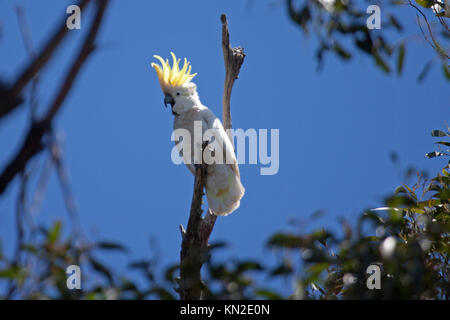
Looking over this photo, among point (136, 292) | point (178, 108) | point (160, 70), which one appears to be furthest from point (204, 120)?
point (136, 292)

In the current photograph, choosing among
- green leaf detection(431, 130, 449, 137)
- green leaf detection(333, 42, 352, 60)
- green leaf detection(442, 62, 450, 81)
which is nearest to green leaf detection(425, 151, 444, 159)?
green leaf detection(431, 130, 449, 137)

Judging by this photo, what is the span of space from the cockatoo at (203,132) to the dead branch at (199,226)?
213 mm

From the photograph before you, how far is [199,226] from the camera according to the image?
2830 mm

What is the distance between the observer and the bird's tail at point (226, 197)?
11.5 ft

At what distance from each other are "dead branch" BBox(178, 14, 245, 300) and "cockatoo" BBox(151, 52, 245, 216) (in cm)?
21

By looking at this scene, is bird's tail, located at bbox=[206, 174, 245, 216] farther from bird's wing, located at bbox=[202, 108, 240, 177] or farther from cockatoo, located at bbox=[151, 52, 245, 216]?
bird's wing, located at bbox=[202, 108, 240, 177]

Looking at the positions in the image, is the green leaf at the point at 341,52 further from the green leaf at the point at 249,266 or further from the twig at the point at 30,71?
the twig at the point at 30,71

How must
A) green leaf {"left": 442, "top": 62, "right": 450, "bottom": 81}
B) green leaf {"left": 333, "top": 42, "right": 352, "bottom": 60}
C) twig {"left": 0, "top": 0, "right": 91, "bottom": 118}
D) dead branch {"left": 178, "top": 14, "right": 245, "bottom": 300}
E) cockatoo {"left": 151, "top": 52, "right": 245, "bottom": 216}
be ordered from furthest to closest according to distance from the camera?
cockatoo {"left": 151, "top": 52, "right": 245, "bottom": 216}
green leaf {"left": 442, "top": 62, "right": 450, "bottom": 81}
green leaf {"left": 333, "top": 42, "right": 352, "bottom": 60}
dead branch {"left": 178, "top": 14, "right": 245, "bottom": 300}
twig {"left": 0, "top": 0, "right": 91, "bottom": 118}

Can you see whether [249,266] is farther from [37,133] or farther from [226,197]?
[226,197]

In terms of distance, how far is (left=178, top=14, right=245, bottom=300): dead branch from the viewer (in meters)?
1.48

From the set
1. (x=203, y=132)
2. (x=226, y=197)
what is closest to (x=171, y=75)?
(x=203, y=132)

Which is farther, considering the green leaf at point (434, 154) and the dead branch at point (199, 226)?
the green leaf at point (434, 154)

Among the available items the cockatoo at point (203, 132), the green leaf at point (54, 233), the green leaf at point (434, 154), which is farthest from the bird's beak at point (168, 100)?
the green leaf at point (54, 233)

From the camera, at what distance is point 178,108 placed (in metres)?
3.64
